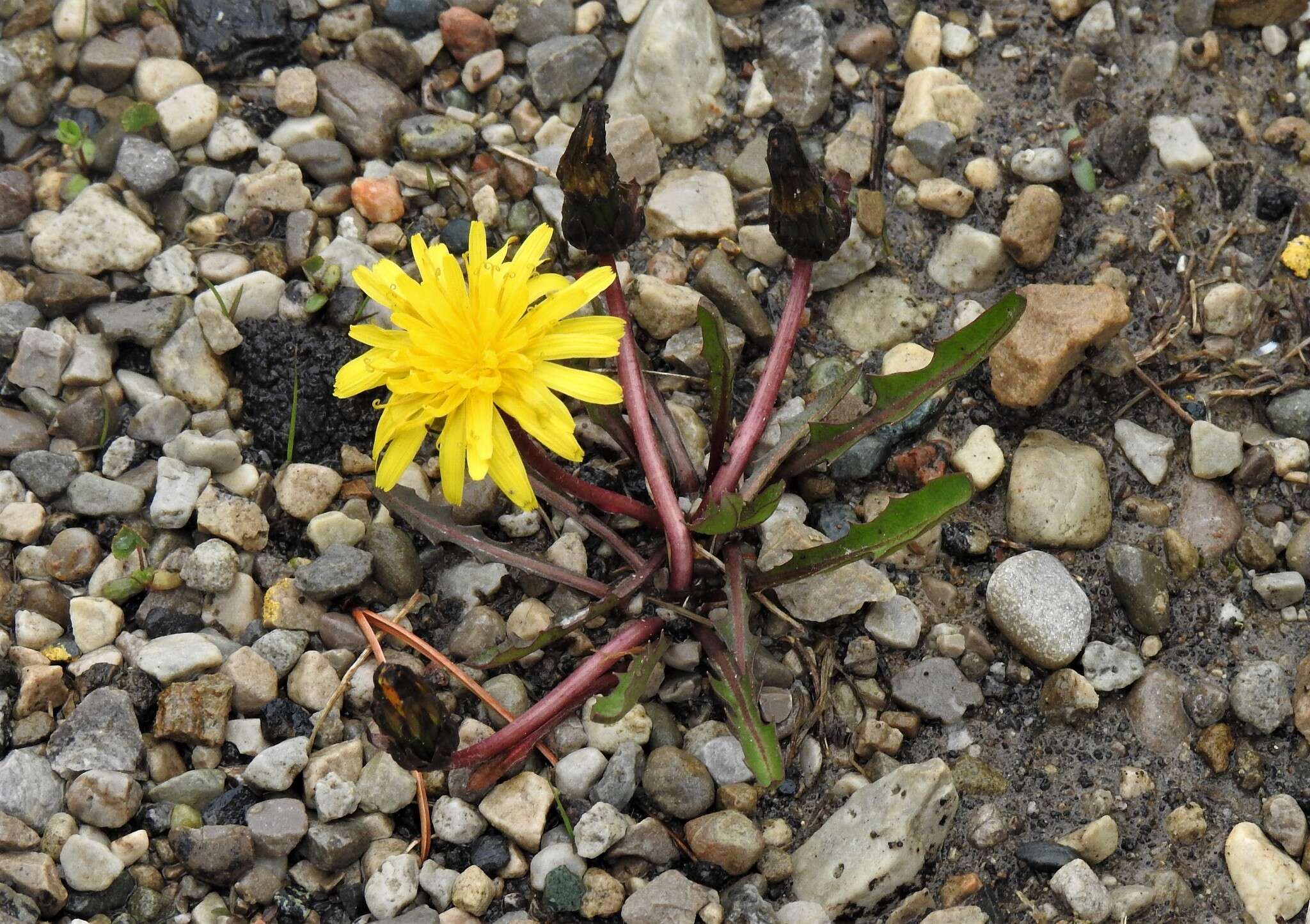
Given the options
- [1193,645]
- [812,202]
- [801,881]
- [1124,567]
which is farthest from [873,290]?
[801,881]

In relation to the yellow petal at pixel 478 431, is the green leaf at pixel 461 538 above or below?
below

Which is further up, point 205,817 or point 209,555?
point 209,555

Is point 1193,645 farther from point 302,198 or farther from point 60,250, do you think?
point 60,250

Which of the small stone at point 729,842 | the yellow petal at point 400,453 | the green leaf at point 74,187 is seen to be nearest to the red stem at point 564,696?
the small stone at point 729,842

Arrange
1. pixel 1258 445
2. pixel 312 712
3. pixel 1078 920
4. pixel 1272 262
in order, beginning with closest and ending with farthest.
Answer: pixel 1078 920 < pixel 312 712 < pixel 1258 445 < pixel 1272 262

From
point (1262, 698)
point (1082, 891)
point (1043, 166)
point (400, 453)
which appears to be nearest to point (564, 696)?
point (400, 453)

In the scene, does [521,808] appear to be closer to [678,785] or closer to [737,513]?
[678,785]

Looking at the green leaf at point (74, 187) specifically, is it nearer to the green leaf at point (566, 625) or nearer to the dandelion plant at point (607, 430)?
the dandelion plant at point (607, 430)
